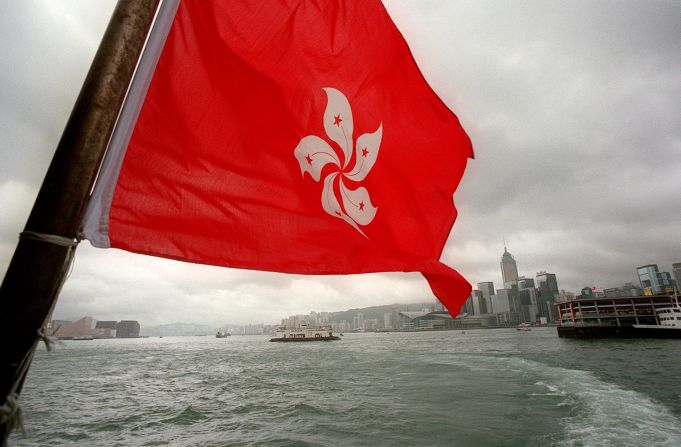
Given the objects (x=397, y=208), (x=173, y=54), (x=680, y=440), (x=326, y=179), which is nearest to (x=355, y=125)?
(x=326, y=179)

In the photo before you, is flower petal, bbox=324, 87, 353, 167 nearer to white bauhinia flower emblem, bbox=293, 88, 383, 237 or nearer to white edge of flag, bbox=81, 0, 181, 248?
white bauhinia flower emblem, bbox=293, 88, 383, 237

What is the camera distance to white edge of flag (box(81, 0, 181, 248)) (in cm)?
179

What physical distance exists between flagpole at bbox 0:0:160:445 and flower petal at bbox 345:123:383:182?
158 centimetres

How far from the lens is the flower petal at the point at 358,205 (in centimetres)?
266

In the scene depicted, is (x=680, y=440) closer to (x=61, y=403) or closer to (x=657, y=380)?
(x=657, y=380)

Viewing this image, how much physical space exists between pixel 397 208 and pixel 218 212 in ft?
4.56

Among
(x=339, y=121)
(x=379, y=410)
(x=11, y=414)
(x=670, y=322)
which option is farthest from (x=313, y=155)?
(x=670, y=322)

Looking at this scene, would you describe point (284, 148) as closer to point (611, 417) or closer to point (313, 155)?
point (313, 155)

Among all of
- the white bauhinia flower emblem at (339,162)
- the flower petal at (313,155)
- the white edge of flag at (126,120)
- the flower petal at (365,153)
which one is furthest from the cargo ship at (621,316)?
the white edge of flag at (126,120)

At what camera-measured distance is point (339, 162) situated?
2.68 m

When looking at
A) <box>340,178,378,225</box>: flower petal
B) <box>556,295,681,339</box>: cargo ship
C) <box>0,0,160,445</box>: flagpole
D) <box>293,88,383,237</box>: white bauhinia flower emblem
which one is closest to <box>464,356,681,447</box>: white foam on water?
<box>340,178,378,225</box>: flower petal

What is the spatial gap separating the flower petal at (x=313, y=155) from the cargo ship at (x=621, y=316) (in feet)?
225

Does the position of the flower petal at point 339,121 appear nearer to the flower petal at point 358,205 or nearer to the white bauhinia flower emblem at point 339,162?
the white bauhinia flower emblem at point 339,162

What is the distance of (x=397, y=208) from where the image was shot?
9.61 feet
